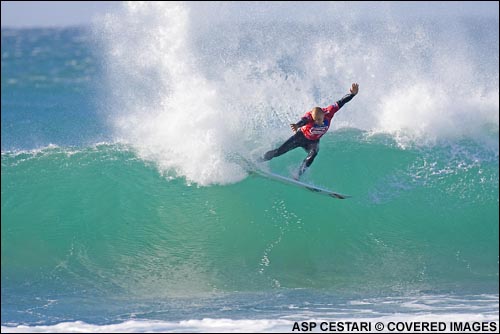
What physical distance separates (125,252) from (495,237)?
5886 mm

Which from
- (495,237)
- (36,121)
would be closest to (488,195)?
(495,237)

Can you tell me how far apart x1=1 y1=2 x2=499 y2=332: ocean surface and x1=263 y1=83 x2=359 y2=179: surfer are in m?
1.07

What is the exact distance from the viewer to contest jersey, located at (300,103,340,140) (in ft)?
32.3

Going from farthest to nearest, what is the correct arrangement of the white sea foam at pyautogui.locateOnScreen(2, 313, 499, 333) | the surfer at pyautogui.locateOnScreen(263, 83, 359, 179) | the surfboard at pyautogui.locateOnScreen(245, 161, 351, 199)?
the surfboard at pyautogui.locateOnScreen(245, 161, 351, 199)
the surfer at pyautogui.locateOnScreen(263, 83, 359, 179)
the white sea foam at pyautogui.locateOnScreen(2, 313, 499, 333)

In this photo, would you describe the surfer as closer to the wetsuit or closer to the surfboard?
the wetsuit

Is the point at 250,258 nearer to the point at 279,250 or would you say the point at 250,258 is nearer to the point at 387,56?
the point at 279,250

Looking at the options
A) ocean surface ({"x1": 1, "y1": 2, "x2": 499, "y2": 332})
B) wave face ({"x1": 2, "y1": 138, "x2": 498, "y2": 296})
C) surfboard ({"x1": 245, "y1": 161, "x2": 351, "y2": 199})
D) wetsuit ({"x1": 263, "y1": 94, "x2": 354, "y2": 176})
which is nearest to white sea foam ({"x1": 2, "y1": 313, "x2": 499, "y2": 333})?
ocean surface ({"x1": 1, "y1": 2, "x2": 499, "y2": 332})

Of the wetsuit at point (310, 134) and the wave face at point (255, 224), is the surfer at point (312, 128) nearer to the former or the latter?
the wetsuit at point (310, 134)

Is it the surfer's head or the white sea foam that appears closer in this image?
the white sea foam

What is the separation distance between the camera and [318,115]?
976 cm

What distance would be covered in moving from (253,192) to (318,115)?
228 centimetres

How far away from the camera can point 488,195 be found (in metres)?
12.0

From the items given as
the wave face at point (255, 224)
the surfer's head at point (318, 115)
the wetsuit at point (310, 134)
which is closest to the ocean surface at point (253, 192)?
the wave face at point (255, 224)

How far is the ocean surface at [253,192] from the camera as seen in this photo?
29.8 ft
